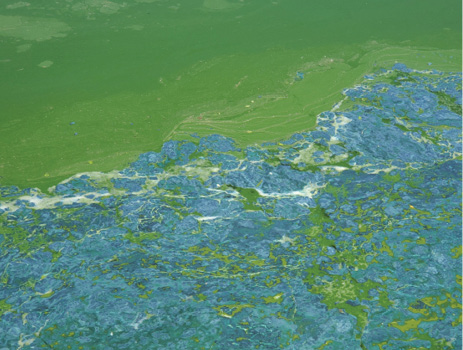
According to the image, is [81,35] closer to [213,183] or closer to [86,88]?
[86,88]

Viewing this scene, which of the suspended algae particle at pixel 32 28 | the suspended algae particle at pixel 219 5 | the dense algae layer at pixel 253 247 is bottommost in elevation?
the dense algae layer at pixel 253 247

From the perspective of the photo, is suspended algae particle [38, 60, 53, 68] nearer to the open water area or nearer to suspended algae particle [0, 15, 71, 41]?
the open water area

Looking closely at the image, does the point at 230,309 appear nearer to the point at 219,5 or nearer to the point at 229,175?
the point at 229,175

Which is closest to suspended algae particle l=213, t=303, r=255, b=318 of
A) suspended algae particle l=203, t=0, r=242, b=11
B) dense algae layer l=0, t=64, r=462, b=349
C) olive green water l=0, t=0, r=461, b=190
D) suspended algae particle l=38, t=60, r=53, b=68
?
dense algae layer l=0, t=64, r=462, b=349

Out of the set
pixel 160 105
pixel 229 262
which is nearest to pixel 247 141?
pixel 160 105

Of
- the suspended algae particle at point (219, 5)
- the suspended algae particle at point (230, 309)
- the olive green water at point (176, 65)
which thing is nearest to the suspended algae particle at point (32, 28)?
the olive green water at point (176, 65)

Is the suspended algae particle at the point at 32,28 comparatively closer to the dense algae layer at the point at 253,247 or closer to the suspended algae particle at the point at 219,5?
the suspended algae particle at the point at 219,5
